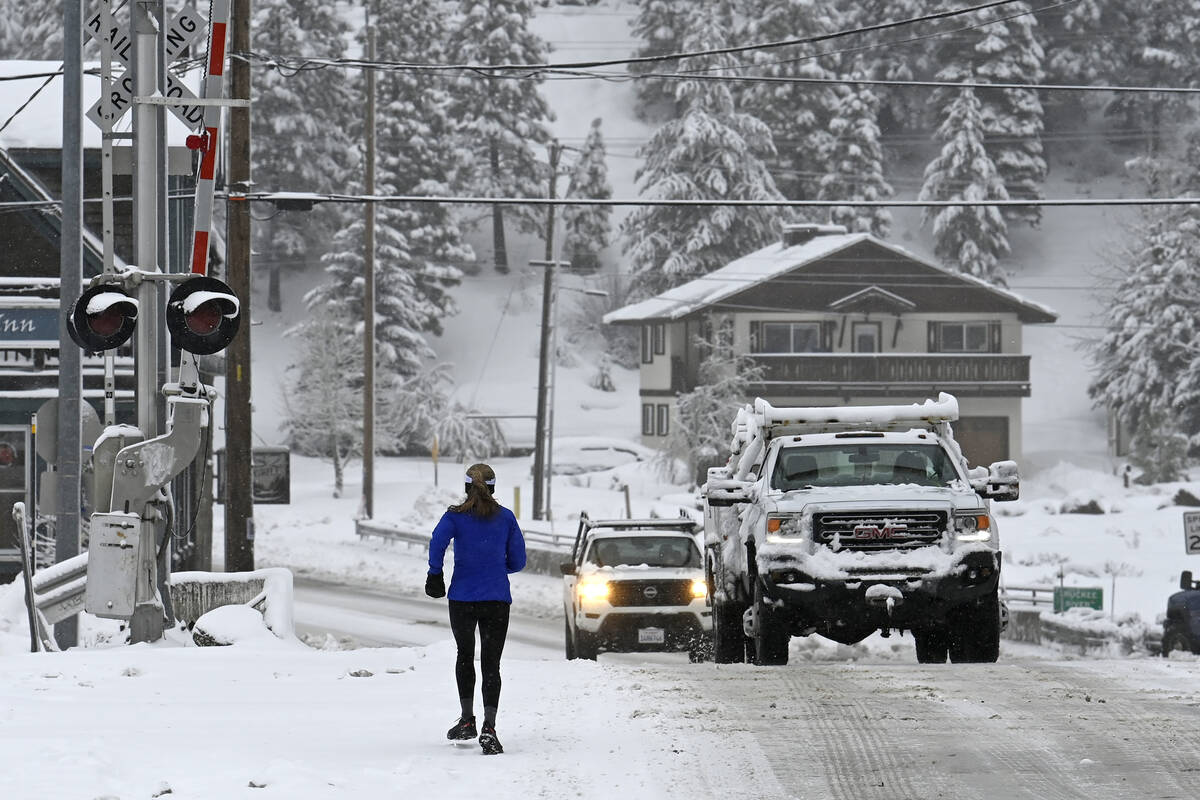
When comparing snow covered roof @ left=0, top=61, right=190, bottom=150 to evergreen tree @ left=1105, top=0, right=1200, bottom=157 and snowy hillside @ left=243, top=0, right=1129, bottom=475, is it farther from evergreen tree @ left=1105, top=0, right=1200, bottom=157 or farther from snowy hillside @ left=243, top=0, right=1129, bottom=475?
evergreen tree @ left=1105, top=0, right=1200, bottom=157

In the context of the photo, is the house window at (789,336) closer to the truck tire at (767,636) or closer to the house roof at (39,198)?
the house roof at (39,198)

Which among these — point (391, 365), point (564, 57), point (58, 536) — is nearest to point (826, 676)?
point (58, 536)

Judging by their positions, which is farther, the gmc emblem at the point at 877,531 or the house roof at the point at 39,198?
the house roof at the point at 39,198

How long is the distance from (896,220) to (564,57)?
34.3m

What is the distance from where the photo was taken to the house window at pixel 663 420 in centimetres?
6775

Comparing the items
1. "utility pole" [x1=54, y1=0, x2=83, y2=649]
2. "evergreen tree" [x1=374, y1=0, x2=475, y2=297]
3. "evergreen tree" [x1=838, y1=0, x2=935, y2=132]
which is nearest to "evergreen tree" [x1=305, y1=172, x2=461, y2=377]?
"evergreen tree" [x1=374, y1=0, x2=475, y2=297]

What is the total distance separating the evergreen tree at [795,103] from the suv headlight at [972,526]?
7958 centimetres

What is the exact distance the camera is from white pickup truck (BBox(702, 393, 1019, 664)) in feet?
44.2

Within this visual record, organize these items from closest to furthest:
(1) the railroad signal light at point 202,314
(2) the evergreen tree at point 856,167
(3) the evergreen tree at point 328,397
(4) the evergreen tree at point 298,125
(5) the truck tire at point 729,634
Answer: (1) the railroad signal light at point 202,314, (5) the truck tire at point 729,634, (3) the evergreen tree at point 328,397, (4) the evergreen tree at point 298,125, (2) the evergreen tree at point 856,167

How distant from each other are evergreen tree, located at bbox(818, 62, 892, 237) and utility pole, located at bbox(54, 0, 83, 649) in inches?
2897

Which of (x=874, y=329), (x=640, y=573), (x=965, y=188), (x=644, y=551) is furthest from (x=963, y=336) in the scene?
(x=640, y=573)

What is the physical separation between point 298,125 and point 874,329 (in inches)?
1473

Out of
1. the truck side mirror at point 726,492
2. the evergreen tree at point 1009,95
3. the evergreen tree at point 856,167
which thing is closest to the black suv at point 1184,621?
the truck side mirror at point 726,492

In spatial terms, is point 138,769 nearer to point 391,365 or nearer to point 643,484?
point 643,484
